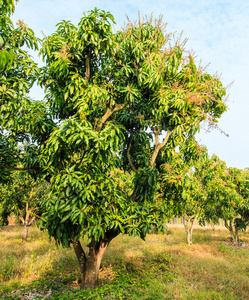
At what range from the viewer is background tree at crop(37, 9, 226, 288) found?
419 cm

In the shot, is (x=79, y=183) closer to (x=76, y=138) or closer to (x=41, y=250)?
(x=76, y=138)

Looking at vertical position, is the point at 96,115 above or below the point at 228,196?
above

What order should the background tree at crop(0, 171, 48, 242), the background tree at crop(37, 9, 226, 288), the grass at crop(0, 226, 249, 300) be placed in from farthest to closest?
the background tree at crop(0, 171, 48, 242)
the grass at crop(0, 226, 249, 300)
the background tree at crop(37, 9, 226, 288)

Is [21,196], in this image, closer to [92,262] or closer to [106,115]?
[92,262]

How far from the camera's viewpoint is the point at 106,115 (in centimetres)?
600

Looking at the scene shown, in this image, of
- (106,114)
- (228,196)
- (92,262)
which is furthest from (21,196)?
(228,196)

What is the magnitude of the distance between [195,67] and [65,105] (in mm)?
3554

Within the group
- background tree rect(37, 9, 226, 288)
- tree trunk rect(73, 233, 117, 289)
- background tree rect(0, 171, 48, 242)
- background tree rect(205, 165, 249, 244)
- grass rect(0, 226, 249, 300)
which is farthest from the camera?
background tree rect(205, 165, 249, 244)

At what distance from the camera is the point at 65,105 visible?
5.52 metres

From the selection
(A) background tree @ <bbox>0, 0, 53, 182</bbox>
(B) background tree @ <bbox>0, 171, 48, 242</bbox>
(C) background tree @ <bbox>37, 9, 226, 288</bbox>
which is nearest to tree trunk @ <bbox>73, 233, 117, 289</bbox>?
(C) background tree @ <bbox>37, 9, 226, 288</bbox>

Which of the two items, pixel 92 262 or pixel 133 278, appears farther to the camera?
pixel 133 278

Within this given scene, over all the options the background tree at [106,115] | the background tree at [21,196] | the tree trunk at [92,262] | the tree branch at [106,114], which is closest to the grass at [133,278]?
the tree trunk at [92,262]

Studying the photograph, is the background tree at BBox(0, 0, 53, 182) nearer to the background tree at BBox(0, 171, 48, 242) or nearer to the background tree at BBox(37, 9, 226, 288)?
the background tree at BBox(37, 9, 226, 288)

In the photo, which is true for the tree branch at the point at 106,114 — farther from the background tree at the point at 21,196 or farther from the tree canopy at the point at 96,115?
the background tree at the point at 21,196
